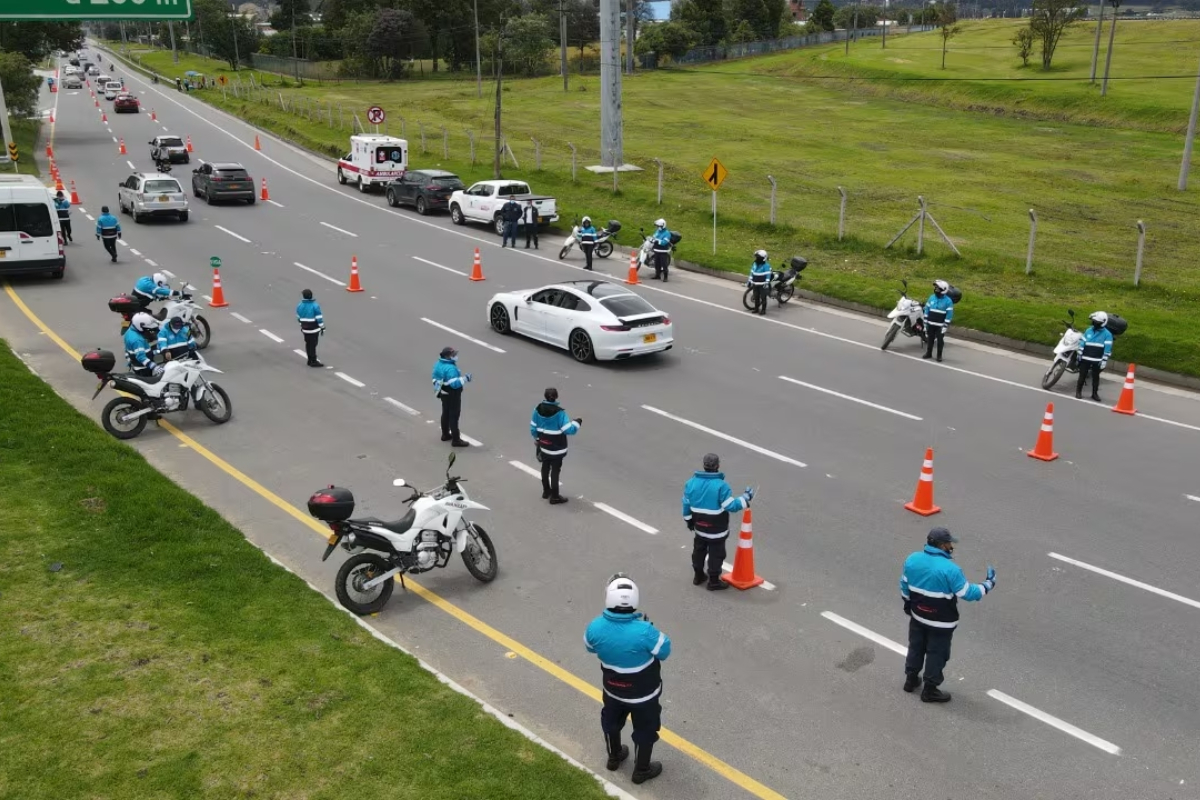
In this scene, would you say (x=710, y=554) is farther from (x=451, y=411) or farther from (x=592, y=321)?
(x=592, y=321)

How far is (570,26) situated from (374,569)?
11337cm

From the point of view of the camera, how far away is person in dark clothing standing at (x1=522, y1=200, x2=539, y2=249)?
100 feet

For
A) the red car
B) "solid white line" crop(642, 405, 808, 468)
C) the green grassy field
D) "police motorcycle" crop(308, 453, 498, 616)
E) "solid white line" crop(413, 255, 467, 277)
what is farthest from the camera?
the red car

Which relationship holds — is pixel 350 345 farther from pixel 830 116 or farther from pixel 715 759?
pixel 830 116

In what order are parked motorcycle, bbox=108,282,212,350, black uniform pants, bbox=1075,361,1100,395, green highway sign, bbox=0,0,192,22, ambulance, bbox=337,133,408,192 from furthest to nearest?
1. ambulance, bbox=337,133,408,192
2. parked motorcycle, bbox=108,282,212,350
3. black uniform pants, bbox=1075,361,1100,395
4. green highway sign, bbox=0,0,192,22

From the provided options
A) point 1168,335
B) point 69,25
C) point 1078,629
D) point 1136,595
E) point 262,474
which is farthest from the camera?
point 69,25

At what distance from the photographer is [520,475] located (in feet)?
45.7

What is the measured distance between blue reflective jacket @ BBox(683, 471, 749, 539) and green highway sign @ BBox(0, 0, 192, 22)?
8.99 m

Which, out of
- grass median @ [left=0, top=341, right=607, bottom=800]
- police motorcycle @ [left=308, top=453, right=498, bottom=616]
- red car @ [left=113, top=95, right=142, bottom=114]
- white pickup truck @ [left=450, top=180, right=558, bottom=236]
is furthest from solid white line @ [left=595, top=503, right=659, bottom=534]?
red car @ [left=113, top=95, right=142, bottom=114]

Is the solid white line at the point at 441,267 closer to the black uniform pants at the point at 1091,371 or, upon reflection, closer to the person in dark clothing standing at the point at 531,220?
the person in dark clothing standing at the point at 531,220

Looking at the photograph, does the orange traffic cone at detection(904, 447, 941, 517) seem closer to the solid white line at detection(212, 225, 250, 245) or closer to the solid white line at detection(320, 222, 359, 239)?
the solid white line at detection(320, 222, 359, 239)

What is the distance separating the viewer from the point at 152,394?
601 inches

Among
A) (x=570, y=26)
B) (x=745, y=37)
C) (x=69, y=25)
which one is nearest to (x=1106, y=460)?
(x=69, y=25)

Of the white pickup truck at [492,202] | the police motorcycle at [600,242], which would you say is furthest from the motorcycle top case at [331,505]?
the white pickup truck at [492,202]
